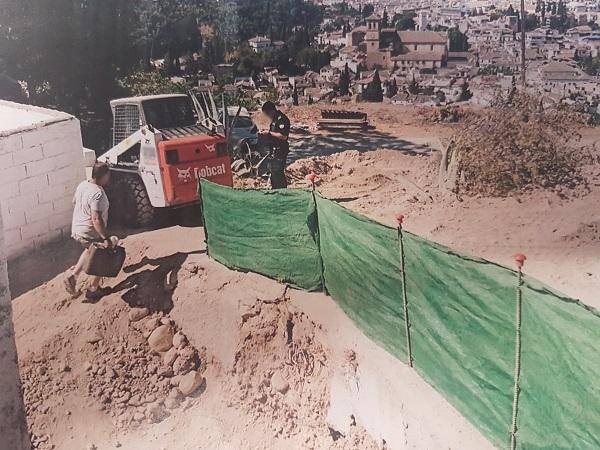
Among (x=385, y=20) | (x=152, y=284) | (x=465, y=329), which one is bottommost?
(x=152, y=284)

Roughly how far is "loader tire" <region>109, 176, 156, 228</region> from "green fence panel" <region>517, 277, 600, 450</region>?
3703mm

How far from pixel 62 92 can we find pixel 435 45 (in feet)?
9.95

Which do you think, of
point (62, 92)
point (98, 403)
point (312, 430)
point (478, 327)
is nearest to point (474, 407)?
point (478, 327)

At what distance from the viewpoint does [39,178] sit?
5.39 metres

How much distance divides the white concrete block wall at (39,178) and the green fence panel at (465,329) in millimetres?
2986

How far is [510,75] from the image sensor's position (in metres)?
5.85

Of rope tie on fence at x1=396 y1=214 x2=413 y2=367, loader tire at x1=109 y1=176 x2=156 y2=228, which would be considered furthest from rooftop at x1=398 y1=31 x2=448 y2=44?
loader tire at x1=109 y1=176 x2=156 y2=228

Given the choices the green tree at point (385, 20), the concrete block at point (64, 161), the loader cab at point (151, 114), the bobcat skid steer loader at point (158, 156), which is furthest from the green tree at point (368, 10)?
the concrete block at point (64, 161)

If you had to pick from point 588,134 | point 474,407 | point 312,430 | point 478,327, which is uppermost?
point 588,134

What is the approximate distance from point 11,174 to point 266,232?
6.25 feet

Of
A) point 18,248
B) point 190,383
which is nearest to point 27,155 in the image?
point 18,248

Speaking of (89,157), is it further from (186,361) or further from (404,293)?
(404,293)

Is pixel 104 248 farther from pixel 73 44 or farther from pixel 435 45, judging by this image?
pixel 435 45

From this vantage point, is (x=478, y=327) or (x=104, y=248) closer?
(x=478, y=327)
